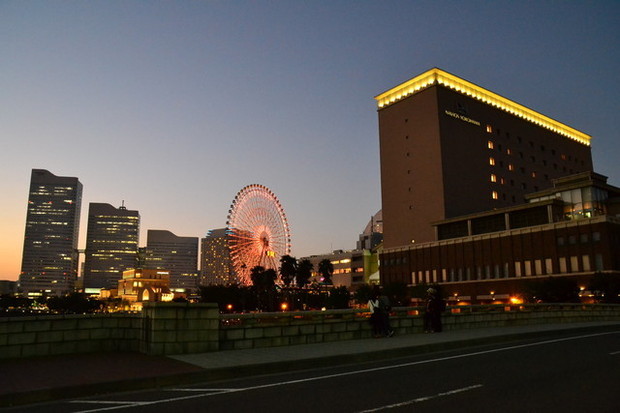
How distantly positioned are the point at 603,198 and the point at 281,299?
303 ft

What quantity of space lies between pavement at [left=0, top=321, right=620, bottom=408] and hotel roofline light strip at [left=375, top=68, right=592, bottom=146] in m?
110

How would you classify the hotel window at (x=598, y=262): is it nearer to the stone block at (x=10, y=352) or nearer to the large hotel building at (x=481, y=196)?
the large hotel building at (x=481, y=196)

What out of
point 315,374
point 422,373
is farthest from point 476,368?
point 315,374

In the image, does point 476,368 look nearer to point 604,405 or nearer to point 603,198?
point 604,405

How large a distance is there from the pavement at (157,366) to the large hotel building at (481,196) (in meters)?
74.0

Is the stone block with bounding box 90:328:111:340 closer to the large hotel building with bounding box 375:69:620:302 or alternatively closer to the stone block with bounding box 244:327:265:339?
the stone block with bounding box 244:327:265:339

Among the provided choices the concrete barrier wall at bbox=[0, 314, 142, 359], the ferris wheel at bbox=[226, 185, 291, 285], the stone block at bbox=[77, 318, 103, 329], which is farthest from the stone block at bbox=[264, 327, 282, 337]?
the ferris wheel at bbox=[226, 185, 291, 285]

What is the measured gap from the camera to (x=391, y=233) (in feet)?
396

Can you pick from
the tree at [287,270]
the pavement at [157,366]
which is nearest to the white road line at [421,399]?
the pavement at [157,366]

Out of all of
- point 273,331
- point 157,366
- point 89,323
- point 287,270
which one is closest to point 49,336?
point 89,323

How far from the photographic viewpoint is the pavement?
9.86m

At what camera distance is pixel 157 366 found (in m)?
12.2

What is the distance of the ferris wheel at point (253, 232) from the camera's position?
78.6 metres

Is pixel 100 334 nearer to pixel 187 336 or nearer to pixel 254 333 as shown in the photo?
pixel 187 336
